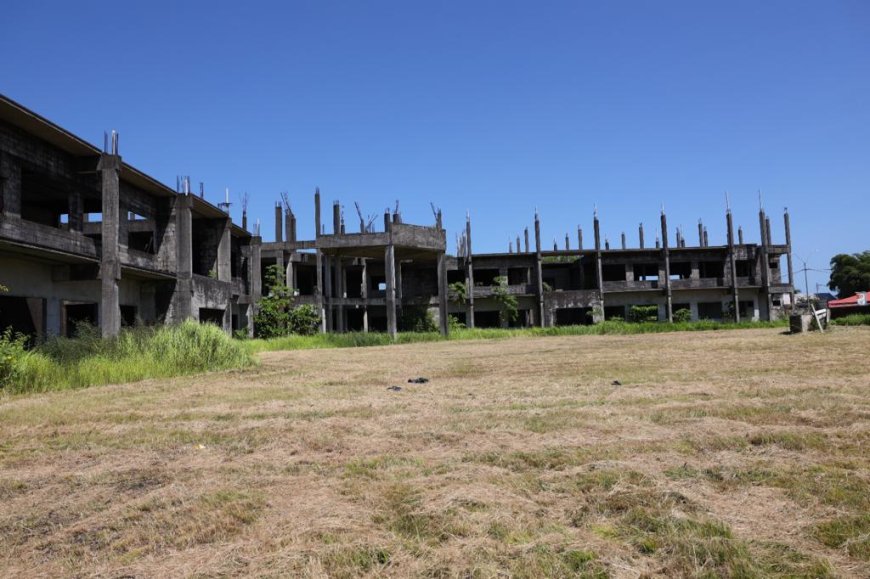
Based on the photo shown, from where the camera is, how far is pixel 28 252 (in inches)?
652

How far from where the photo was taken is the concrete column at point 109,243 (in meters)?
18.7

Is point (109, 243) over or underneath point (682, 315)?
over

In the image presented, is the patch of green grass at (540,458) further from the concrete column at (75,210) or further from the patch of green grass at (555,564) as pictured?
the concrete column at (75,210)

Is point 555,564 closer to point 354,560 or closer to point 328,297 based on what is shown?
point 354,560

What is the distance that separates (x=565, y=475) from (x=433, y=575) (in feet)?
5.21

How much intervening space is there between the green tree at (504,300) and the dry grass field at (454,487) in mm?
35128

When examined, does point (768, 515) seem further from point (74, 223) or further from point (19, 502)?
point (74, 223)

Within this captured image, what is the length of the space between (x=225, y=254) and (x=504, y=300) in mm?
21086

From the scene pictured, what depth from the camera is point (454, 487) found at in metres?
3.74

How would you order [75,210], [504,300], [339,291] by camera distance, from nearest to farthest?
[75,210], [339,291], [504,300]

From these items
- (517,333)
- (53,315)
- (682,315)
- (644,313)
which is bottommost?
(517,333)

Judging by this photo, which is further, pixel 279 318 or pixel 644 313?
pixel 644 313

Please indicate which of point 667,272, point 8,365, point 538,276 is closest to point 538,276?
point 538,276

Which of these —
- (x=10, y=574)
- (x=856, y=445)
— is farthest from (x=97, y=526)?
(x=856, y=445)
